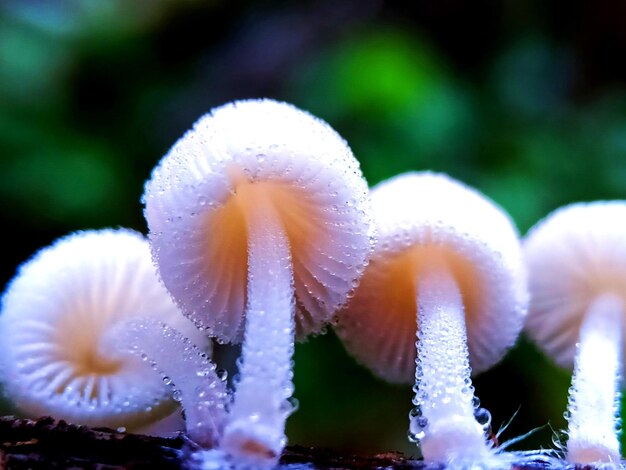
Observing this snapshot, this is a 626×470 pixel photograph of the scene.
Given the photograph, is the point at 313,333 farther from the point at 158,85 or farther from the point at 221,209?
the point at 158,85

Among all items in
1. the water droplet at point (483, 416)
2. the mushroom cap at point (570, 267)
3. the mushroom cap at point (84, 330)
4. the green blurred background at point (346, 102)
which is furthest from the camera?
the green blurred background at point (346, 102)

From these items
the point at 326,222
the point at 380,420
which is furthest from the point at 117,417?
the point at 380,420

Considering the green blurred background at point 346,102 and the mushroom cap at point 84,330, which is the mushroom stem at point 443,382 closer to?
the mushroom cap at point 84,330

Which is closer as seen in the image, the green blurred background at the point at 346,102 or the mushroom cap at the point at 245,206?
the mushroom cap at the point at 245,206

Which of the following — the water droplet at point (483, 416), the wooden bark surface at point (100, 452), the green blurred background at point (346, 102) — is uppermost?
the green blurred background at point (346, 102)

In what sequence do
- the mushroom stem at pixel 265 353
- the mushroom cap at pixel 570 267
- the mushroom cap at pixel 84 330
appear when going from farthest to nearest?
the mushroom cap at pixel 570 267, the mushroom cap at pixel 84 330, the mushroom stem at pixel 265 353

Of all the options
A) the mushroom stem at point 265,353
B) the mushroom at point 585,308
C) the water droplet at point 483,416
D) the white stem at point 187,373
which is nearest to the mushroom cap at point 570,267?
the mushroom at point 585,308

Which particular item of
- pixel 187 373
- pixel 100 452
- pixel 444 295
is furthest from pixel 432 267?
pixel 100 452
